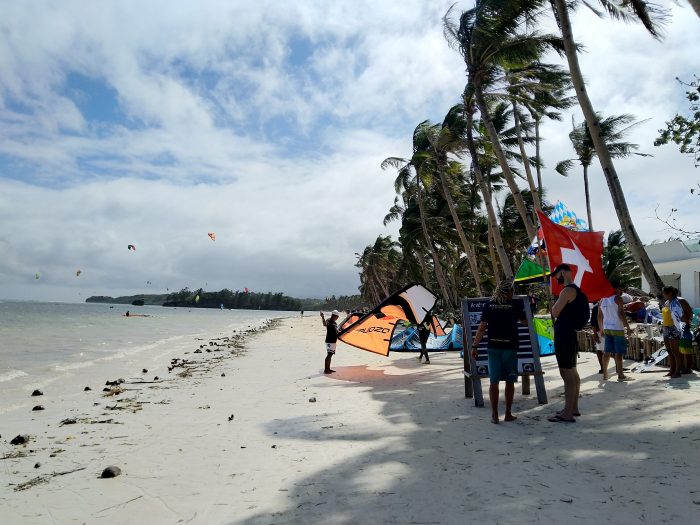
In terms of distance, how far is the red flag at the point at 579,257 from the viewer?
7.52 m

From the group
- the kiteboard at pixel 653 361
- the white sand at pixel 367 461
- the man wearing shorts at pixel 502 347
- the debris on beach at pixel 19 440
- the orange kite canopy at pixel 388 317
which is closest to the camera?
the white sand at pixel 367 461

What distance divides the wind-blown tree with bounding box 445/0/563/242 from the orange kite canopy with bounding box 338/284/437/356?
422cm

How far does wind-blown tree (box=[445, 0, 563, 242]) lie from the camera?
1191 centimetres

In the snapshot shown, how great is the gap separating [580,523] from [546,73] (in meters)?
15.8

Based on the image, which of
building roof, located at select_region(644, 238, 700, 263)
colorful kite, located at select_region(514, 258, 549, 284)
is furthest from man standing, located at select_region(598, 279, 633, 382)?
building roof, located at select_region(644, 238, 700, 263)

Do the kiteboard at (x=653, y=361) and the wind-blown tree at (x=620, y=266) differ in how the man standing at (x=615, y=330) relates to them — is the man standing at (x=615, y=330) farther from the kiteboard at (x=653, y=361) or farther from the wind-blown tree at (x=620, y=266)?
the wind-blown tree at (x=620, y=266)

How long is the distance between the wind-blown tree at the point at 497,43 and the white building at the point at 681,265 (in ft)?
56.9

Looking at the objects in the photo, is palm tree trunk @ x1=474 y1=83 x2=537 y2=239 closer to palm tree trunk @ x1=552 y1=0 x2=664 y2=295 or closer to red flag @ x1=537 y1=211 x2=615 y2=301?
palm tree trunk @ x1=552 y1=0 x2=664 y2=295

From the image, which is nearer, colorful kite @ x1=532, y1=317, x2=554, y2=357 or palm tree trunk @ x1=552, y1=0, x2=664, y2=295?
palm tree trunk @ x1=552, y1=0, x2=664, y2=295

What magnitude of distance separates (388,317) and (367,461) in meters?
6.56

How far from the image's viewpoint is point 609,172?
27.0 ft

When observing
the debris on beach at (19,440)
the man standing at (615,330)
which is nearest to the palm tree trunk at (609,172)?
the man standing at (615,330)

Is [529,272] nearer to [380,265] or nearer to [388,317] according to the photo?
[388,317]

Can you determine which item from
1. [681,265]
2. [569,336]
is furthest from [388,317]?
[681,265]
